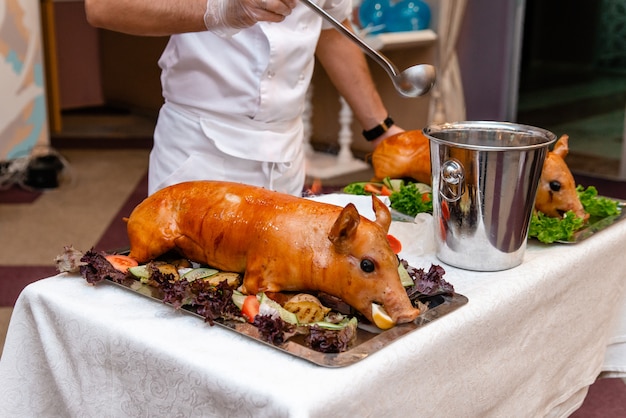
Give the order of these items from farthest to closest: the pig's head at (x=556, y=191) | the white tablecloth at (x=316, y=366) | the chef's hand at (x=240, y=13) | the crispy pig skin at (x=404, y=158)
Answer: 1. the crispy pig skin at (x=404, y=158)
2. the pig's head at (x=556, y=191)
3. the chef's hand at (x=240, y=13)
4. the white tablecloth at (x=316, y=366)

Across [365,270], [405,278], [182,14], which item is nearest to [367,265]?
[365,270]

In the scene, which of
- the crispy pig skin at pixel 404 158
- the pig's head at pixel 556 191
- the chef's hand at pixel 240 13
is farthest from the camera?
the crispy pig skin at pixel 404 158

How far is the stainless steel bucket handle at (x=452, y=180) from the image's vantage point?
1.10m

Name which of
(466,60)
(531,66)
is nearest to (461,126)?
(466,60)

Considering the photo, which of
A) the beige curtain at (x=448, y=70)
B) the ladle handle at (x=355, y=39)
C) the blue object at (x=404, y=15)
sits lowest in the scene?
the beige curtain at (x=448, y=70)

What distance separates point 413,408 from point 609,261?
23.5 inches

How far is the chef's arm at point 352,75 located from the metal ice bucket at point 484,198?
612 mm

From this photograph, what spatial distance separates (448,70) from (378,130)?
10.5 ft

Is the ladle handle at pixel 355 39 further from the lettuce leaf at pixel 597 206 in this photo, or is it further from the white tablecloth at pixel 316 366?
the lettuce leaf at pixel 597 206

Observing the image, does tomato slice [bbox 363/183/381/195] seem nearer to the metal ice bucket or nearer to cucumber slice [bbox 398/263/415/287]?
the metal ice bucket

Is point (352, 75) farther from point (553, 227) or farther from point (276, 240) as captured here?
point (276, 240)

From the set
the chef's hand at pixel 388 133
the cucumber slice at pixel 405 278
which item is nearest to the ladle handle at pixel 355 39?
the cucumber slice at pixel 405 278

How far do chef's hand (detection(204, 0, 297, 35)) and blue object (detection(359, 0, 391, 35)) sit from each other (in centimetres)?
357

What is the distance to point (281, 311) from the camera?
96 centimetres
